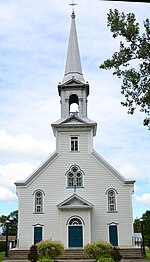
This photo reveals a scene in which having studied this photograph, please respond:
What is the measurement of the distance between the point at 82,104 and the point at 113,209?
9.31m

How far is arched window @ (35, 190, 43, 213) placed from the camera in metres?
28.0

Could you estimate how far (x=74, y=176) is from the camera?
28.8 m

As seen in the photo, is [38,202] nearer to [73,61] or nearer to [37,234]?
[37,234]

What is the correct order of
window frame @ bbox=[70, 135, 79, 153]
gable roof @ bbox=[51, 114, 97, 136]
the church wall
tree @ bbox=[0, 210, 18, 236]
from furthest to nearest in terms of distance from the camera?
tree @ bbox=[0, 210, 18, 236]
gable roof @ bbox=[51, 114, 97, 136]
window frame @ bbox=[70, 135, 79, 153]
the church wall

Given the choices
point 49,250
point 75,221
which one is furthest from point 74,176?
point 49,250

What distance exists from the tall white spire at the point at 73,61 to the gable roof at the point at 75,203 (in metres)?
10.8

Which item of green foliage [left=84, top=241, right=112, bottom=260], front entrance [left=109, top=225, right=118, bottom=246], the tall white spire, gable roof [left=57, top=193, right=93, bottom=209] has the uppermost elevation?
the tall white spire

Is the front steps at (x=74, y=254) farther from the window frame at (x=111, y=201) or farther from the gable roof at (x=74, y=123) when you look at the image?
the gable roof at (x=74, y=123)

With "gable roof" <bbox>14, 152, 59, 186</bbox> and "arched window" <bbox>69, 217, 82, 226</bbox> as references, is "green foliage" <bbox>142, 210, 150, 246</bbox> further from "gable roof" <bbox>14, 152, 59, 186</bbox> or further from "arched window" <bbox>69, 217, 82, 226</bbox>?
"gable roof" <bbox>14, 152, 59, 186</bbox>

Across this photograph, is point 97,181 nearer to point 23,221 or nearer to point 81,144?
point 81,144

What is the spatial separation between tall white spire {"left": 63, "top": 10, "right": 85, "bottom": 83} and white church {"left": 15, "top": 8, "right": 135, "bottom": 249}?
4330mm

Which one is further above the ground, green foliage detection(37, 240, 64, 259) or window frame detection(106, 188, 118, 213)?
window frame detection(106, 188, 118, 213)

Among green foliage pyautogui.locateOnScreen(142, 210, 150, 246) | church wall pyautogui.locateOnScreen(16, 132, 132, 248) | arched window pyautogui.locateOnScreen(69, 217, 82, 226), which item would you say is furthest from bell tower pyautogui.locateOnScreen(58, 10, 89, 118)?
green foliage pyautogui.locateOnScreen(142, 210, 150, 246)

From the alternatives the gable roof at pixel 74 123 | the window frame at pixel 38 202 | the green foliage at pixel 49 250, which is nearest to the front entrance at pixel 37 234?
the window frame at pixel 38 202
